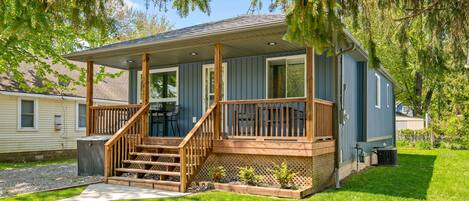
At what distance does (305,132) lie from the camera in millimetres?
9008

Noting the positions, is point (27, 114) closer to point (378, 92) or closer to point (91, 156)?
point (91, 156)

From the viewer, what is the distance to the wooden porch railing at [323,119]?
28.0ft

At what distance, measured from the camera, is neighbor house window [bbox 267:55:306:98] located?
10361 mm

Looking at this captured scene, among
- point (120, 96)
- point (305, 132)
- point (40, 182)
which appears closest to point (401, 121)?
point (120, 96)

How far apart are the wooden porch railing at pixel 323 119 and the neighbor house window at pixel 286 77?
3.66 ft

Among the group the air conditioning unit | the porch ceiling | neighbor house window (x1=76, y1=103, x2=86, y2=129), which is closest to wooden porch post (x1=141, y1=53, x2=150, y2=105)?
the porch ceiling

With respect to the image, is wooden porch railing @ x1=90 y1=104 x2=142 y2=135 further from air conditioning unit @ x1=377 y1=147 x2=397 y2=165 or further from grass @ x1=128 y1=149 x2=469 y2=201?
air conditioning unit @ x1=377 y1=147 x2=397 y2=165

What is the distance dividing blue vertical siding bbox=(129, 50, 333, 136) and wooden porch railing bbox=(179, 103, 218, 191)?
2101 millimetres

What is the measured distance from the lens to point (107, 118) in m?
11.4

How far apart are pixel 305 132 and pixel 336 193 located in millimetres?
1501

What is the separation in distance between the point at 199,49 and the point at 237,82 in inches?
63.2

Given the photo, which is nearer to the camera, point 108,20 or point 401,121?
point 108,20

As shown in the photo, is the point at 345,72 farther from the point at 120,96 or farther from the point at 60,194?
the point at 120,96

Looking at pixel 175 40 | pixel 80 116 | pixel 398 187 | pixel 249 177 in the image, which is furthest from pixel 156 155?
pixel 80 116
